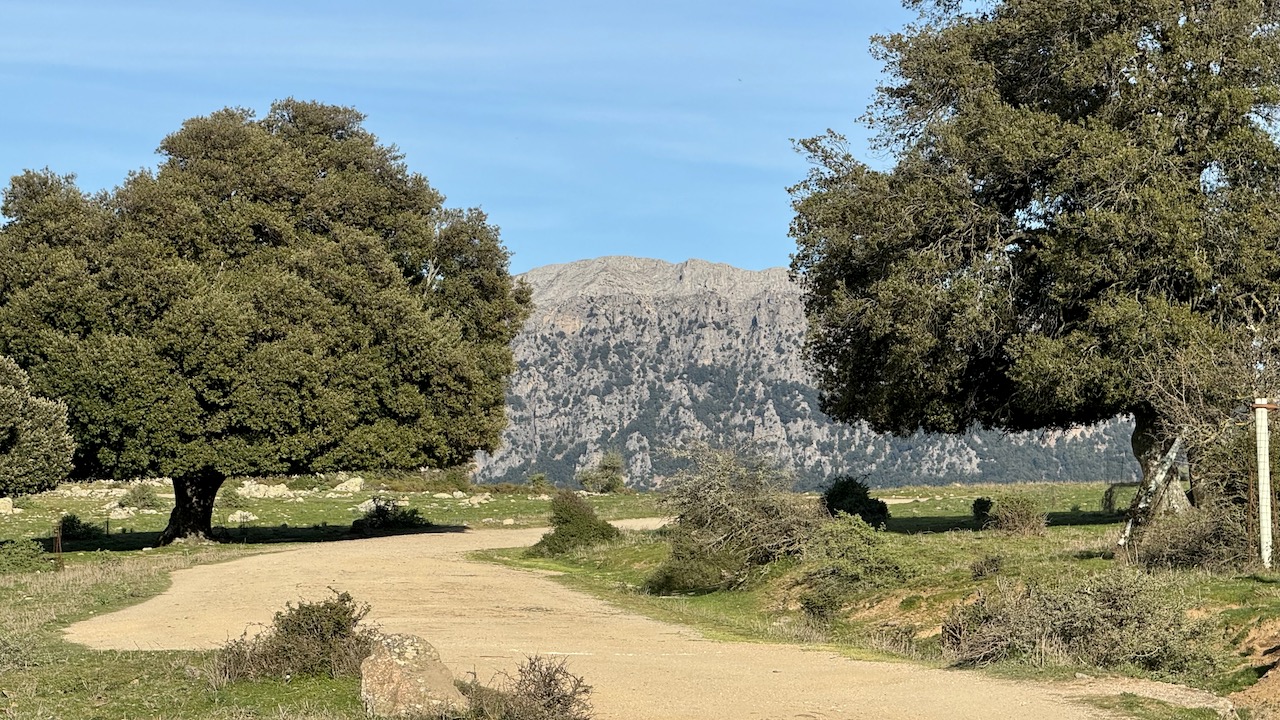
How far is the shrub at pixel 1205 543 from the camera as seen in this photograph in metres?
20.5

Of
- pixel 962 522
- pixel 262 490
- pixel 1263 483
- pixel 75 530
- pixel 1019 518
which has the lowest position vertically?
pixel 75 530

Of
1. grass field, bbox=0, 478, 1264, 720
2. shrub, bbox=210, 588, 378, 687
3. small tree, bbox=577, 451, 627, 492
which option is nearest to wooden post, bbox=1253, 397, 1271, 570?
grass field, bbox=0, 478, 1264, 720

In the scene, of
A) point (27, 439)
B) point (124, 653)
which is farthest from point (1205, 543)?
point (27, 439)

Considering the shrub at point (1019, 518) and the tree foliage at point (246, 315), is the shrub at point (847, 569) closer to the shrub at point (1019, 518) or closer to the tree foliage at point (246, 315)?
the shrub at point (1019, 518)

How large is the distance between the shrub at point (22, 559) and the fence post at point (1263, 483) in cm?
2554

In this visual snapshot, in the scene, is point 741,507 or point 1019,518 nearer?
point 741,507

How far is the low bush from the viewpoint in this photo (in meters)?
15.4

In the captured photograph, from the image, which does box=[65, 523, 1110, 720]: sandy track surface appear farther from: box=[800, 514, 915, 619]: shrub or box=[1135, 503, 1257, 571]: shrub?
box=[1135, 503, 1257, 571]: shrub

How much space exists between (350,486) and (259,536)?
27.8 metres

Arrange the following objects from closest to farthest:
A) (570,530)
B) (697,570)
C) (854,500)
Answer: (697,570)
(854,500)
(570,530)

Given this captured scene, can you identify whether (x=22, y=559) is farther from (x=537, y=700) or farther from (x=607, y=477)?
(x=607, y=477)

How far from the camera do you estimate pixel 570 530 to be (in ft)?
123

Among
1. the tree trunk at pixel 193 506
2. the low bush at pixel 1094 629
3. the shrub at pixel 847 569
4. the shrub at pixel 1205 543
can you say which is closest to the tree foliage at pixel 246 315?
the tree trunk at pixel 193 506

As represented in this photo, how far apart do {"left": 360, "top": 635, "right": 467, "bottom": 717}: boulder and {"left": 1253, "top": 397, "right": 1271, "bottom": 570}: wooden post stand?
509 inches
